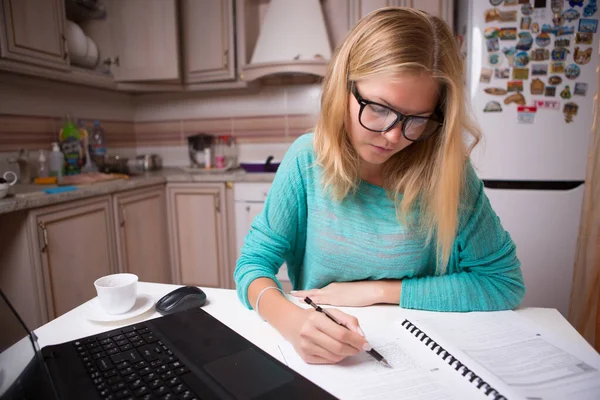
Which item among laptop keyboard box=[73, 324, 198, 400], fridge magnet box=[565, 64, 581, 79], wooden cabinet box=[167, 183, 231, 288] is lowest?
wooden cabinet box=[167, 183, 231, 288]

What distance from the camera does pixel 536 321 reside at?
2.28 ft

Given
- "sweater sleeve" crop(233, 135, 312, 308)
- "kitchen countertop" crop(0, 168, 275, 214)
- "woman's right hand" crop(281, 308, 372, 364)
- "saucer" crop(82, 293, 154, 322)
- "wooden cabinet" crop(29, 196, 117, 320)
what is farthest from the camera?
"wooden cabinet" crop(29, 196, 117, 320)

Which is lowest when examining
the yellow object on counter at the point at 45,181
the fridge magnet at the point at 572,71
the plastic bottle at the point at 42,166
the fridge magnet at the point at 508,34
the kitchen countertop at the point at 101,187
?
the kitchen countertop at the point at 101,187

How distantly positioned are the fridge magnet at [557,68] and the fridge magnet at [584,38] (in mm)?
125

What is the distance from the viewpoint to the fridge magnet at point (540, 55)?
1.92m

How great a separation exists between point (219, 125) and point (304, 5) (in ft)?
3.54

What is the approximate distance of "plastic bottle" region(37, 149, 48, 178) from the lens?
2.09 m

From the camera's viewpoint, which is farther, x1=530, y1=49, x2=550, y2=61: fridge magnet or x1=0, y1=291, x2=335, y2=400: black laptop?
x1=530, y1=49, x2=550, y2=61: fridge magnet

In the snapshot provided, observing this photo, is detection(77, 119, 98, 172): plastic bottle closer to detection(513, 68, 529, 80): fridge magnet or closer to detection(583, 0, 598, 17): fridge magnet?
detection(513, 68, 529, 80): fridge magnet

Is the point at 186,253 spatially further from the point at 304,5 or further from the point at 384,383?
the point at 384,383

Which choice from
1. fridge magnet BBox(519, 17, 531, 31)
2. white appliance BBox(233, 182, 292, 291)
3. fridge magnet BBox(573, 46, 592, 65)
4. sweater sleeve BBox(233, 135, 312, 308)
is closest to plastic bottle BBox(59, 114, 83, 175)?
white appliance BBox(233, 182, 292, 291)

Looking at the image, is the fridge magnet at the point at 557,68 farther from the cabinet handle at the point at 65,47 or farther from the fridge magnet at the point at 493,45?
the cabinet handle at the point at 65,47

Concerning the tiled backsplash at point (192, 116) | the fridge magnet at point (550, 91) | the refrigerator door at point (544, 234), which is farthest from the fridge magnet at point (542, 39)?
the tiled backsplash at point (192, 116)

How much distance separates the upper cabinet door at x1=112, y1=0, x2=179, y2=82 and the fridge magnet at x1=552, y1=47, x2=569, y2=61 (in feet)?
7.11
